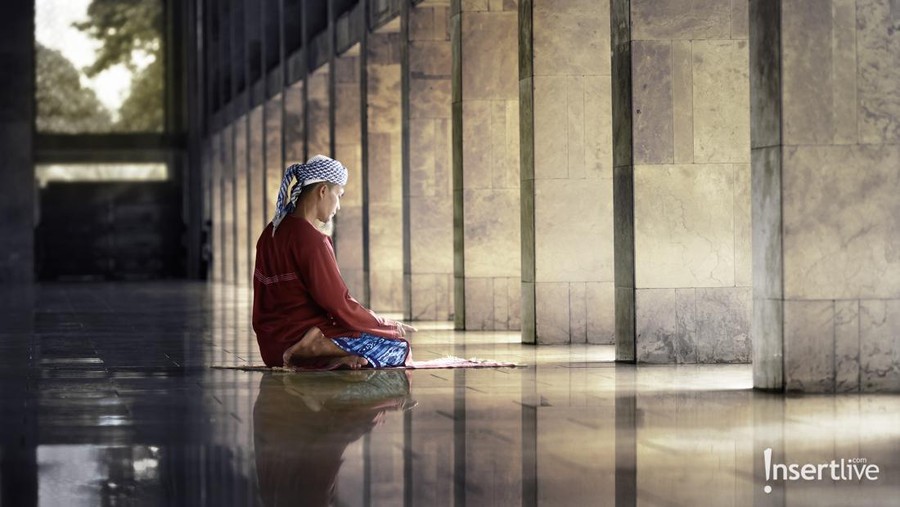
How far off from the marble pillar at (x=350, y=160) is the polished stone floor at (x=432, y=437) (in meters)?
14.8

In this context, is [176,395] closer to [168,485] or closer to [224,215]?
[168,485]

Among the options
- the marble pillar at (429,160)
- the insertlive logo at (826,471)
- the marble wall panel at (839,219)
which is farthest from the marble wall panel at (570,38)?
the insertlive logo at (826,471)

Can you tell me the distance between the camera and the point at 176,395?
34.8ft

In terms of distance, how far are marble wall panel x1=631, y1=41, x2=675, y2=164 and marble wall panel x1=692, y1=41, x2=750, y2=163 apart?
0.80 feet

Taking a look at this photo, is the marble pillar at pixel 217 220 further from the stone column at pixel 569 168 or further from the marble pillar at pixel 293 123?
the stone column at pixel 569 168

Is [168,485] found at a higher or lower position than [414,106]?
lower

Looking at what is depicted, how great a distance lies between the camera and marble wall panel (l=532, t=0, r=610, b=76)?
1677cm

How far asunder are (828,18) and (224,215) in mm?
A: 37433

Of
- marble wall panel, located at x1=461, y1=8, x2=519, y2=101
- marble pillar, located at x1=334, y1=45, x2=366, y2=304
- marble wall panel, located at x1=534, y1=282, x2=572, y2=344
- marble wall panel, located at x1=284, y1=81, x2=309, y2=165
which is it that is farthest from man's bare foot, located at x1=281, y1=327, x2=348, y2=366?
marble wall panel, located at x1=284, y1=81, x2=309, y2=165

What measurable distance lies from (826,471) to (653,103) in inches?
291

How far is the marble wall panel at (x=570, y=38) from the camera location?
16.8 meters

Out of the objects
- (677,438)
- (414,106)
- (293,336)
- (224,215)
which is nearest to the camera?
(677,438)

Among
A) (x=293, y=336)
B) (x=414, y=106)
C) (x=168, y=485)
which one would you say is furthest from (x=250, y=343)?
(x=168, y=485)

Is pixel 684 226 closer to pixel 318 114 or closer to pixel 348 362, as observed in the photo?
pixel 348 362
